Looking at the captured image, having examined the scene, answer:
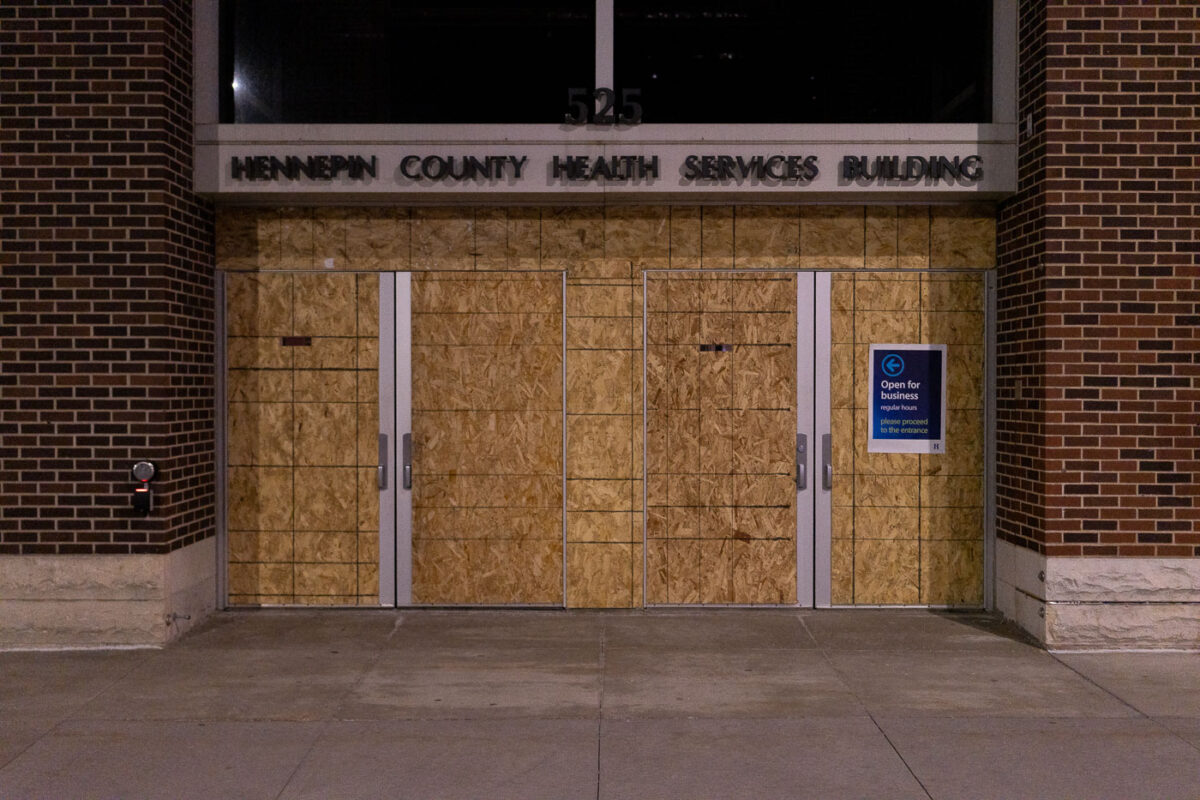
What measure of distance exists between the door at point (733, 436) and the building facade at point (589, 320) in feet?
0.08

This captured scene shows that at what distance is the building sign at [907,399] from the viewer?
9.30 m

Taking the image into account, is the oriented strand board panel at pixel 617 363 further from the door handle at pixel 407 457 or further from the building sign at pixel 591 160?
the building sign at pixel 591 160

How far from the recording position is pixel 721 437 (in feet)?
30.5

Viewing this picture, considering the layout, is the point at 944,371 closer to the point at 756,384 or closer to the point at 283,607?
the point at 756,384

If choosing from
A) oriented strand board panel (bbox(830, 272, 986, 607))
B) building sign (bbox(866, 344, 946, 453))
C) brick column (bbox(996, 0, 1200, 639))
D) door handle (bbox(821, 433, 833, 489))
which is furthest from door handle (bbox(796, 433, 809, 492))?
brick column (bbox(996, 0, 1200, 639))

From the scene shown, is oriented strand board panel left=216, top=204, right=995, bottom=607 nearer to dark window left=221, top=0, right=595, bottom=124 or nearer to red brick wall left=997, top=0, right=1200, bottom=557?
dark window left=221, top=0, right=595, bottom=124

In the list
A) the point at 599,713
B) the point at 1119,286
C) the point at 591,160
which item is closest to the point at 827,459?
the point at 1119,286

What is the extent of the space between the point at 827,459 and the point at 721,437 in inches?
34.5

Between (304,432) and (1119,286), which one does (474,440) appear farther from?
(1119,286)

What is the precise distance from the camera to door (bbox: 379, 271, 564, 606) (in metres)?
9.28

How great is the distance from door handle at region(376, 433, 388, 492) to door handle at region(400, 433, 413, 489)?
0.43ft

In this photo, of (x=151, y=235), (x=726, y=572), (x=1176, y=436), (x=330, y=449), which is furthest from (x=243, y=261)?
(x=1176, y=436)

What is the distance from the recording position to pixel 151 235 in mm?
8273

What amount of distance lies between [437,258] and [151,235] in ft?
7.12
